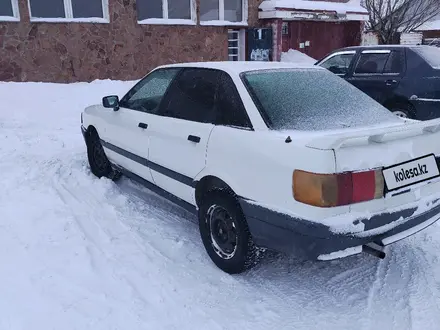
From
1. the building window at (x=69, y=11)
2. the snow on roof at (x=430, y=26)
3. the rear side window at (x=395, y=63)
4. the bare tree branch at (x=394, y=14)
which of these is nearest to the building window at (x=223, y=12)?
the building window at (x=69, y=11)

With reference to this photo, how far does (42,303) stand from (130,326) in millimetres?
645

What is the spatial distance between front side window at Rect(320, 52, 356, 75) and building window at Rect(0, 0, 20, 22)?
7795 millimetres

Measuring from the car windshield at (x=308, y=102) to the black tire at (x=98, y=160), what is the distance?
2.55 meters

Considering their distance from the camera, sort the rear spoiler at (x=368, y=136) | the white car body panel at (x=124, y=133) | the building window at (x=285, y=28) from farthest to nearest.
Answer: the building window at (x=285, y=28)
the white car body panel at (x=124, y=133)
the rear spoiler at (x=368, y=136)

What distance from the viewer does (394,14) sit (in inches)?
788

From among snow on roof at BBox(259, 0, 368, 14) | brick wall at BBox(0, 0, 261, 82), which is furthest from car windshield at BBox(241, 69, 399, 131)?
snow on roof at BBox(259, 0, 368, 14)

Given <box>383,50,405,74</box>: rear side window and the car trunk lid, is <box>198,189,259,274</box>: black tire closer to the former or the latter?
the car trunk lid

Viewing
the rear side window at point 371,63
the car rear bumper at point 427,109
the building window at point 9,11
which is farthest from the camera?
the building window at point 9,11

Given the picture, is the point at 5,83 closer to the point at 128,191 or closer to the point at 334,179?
the point at 128,191

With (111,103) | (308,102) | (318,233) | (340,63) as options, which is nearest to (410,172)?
(318,233)

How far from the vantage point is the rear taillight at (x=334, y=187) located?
2512 mm

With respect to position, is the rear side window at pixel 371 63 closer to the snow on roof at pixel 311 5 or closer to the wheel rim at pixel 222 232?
the wheel rim at pixel 222 232

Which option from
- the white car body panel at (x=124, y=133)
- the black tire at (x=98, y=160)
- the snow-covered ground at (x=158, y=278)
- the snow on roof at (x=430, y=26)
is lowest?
the snow-covered ground at (x=158, y=278)

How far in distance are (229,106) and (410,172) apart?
4.48 feet
